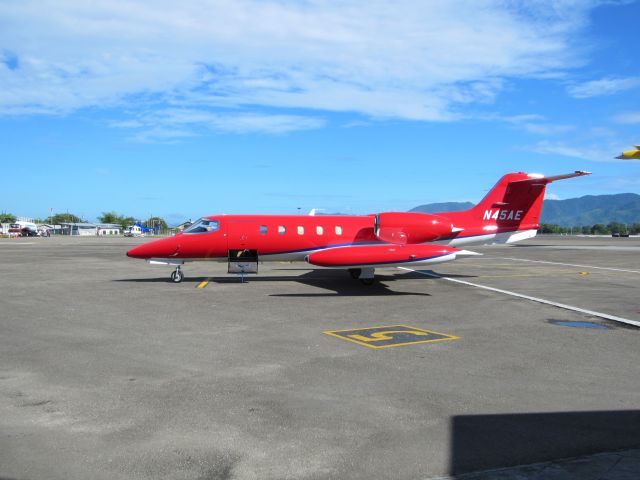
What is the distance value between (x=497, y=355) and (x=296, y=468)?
230 inches

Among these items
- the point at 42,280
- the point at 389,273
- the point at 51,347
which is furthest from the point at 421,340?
the point at 42,280

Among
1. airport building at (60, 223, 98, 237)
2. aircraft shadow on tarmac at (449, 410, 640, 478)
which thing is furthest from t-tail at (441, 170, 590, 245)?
airport building at (60, 223, 98, 237)

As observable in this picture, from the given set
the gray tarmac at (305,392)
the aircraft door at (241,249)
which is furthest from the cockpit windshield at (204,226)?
the gray tarmac at (305,392)

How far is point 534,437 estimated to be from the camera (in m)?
5.98

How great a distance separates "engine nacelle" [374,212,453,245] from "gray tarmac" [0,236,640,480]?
6.55 m

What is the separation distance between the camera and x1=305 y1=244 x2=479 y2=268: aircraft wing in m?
19.1

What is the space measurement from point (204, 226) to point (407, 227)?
330 inches

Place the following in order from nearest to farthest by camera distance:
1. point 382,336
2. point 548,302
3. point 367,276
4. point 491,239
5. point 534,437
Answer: point 534,437
point 382,336
point 548,302
point 367,276
point 491,239

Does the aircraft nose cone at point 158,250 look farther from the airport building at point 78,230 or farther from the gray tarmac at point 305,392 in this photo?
the airport building at point 78,230

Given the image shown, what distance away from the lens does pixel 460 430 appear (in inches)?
243

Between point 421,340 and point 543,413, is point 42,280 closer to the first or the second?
point 421,340

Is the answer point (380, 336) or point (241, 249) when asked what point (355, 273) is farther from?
point (380, 336)

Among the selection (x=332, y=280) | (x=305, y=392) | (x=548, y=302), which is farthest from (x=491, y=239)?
(x=305, y=392)

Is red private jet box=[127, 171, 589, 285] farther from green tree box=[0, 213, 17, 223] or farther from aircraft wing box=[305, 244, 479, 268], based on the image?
green tree box=[0, 213, 17, 223]
